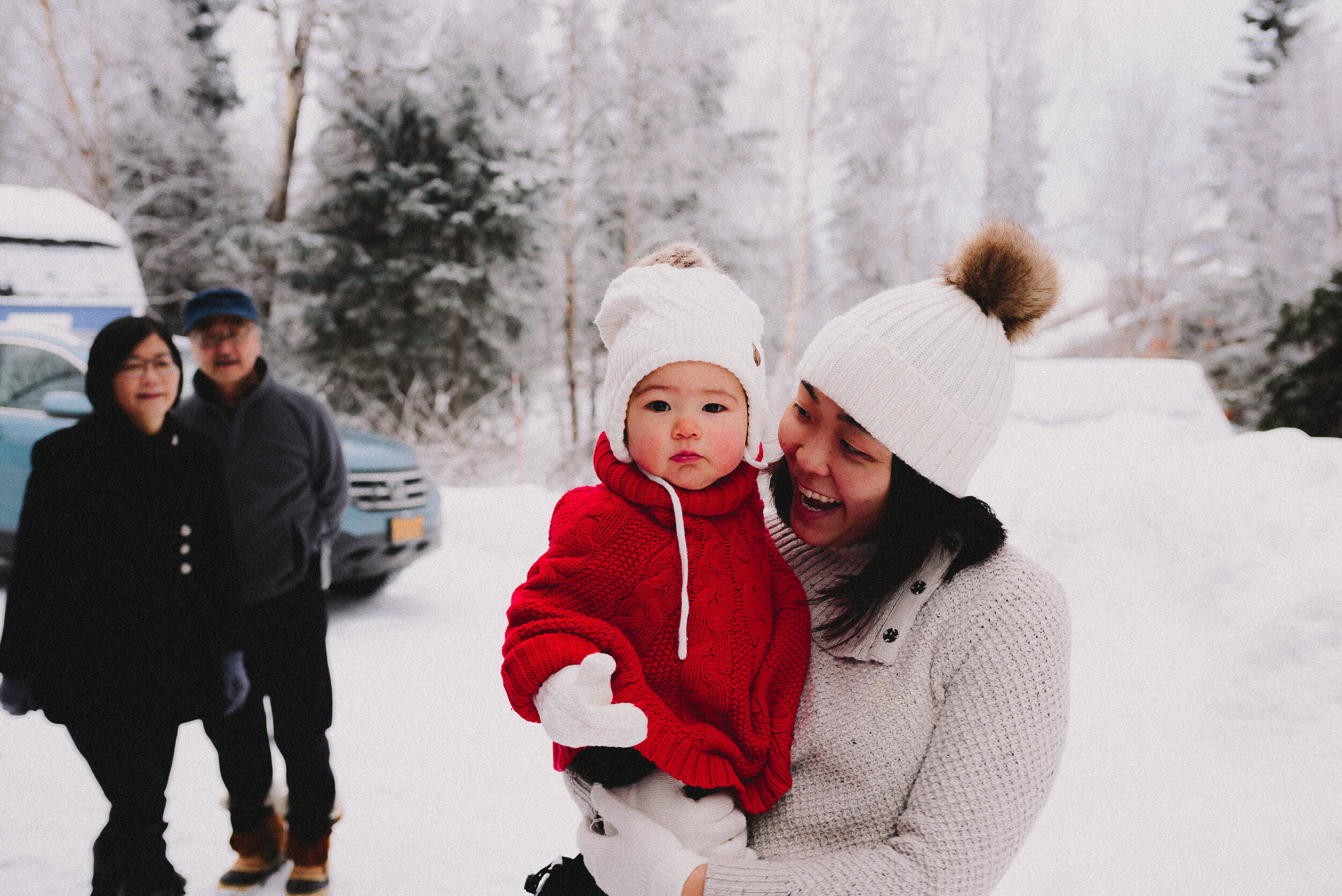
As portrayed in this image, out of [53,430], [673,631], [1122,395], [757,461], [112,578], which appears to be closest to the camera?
[673,631]

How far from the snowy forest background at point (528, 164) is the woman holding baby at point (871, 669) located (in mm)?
9935

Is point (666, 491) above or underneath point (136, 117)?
underneath

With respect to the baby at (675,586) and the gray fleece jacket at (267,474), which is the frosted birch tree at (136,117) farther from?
the baby at (675,586)

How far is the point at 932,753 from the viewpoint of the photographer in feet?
4.06

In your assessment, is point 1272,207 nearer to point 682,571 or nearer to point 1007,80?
point 1007,80

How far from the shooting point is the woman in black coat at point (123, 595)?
2.31 metres

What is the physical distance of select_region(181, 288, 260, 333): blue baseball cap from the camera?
296 centimetres

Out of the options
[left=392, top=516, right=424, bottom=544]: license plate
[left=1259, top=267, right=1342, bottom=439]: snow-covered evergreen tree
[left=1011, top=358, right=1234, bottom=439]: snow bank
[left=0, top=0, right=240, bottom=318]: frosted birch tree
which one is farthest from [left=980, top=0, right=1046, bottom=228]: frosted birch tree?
[left=0, top=0, right=240, bottom=318]: frosted birch tree

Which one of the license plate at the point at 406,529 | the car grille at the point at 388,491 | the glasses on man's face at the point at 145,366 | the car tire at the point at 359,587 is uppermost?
the glasses on man's face at the point at 145,366

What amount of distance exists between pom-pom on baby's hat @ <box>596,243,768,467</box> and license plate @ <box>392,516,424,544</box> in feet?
14.0

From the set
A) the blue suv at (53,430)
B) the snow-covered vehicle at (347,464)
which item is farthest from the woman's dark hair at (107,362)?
the blue suv at (53,430)

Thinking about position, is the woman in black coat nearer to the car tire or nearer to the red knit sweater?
the red knit sweater

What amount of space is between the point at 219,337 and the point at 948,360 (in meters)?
2.73

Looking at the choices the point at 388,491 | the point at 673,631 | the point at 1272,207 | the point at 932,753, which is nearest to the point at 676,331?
the point at 673,631
